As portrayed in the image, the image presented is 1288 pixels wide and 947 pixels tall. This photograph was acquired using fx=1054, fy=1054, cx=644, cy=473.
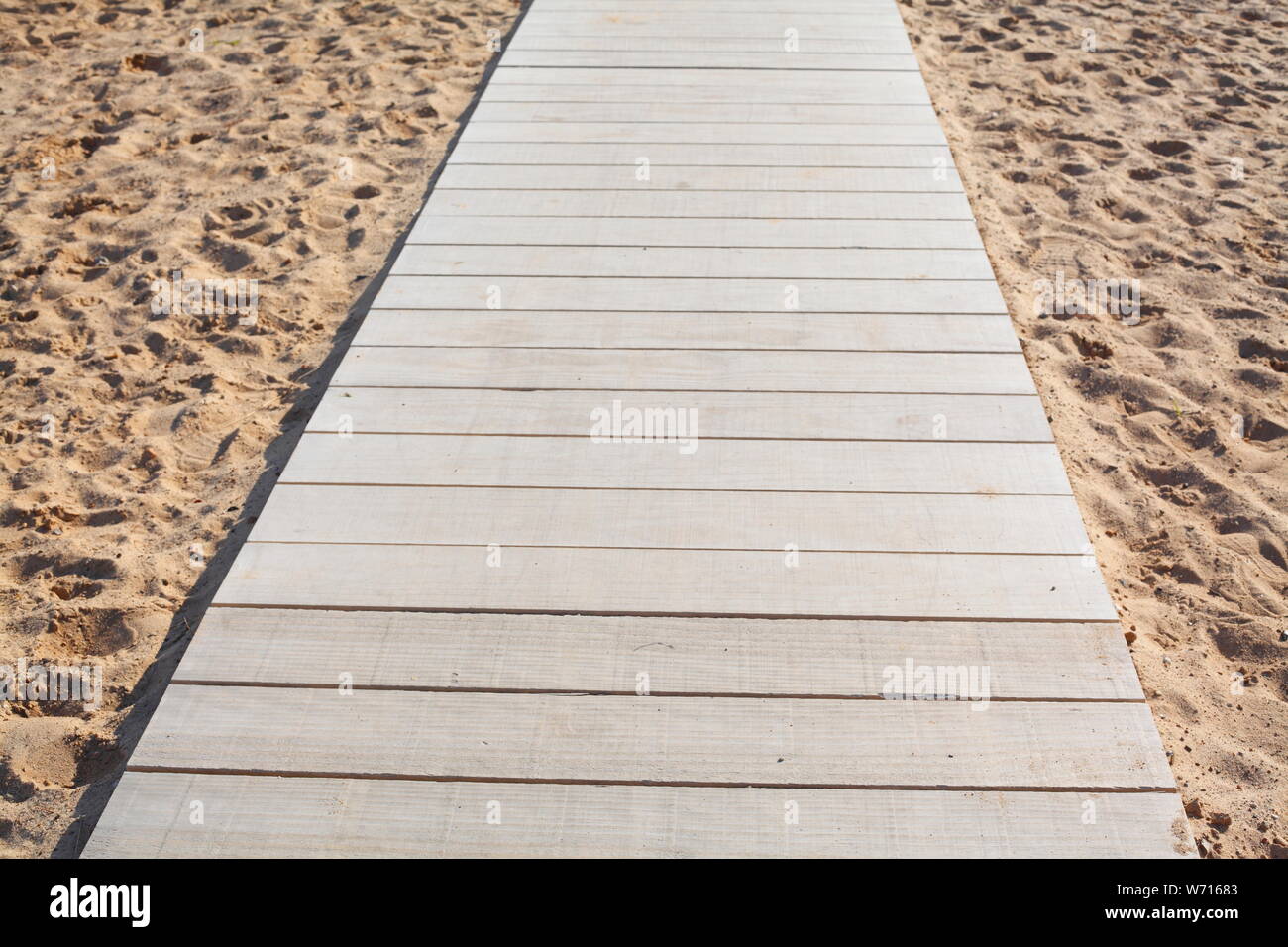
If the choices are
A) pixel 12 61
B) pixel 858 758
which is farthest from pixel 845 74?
pixel 12 61

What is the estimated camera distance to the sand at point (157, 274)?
7.64 ft

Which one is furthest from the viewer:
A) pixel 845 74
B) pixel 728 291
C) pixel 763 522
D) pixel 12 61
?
pixel 12 61

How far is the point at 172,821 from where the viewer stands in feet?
5.56

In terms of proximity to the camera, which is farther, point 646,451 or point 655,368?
point 655,368

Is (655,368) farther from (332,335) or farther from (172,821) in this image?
(172,821)

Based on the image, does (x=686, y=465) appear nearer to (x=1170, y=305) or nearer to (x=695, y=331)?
(x=695, y=331)

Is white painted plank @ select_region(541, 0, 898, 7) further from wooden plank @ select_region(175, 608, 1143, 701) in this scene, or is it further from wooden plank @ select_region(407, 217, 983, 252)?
wooden plank @ select_region(175, 608, 1143, 701)

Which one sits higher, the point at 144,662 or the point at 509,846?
the point at 509,846

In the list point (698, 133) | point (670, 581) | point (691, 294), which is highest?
point (698, 133)

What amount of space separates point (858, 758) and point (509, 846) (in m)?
0.59

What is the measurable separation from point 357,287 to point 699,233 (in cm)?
119

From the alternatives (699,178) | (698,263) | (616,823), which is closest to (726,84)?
(699,178)

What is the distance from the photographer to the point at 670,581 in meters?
2.10
